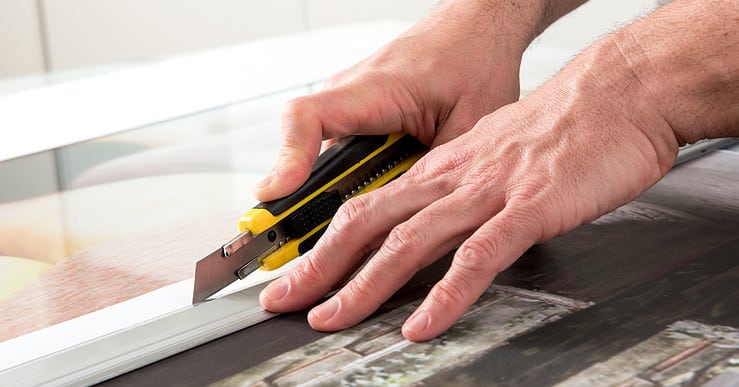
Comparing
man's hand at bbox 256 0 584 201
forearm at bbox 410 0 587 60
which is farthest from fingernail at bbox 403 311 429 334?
forearm at bbox 410 0 587 60

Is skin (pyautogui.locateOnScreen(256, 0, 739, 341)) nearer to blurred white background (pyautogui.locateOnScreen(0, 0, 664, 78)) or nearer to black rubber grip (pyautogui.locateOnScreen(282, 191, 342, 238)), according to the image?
black rubber grip (pyautogui.locateOnScreen(282, 191, 342, 238))

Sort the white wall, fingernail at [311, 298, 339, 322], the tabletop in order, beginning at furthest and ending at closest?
1. the white wall
2. fingernail at [311, 298, 339, 322]
3. the tabletop

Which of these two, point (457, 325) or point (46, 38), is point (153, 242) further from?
point (46, 38)

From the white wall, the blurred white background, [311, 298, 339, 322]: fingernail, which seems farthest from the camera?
the blurred white background

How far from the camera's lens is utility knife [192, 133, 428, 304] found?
0.91 meters

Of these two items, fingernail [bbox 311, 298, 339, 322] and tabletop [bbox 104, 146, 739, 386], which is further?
fingernail [bbox 311, 298, 339, 322]

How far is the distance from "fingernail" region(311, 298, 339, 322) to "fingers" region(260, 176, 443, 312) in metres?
0.04

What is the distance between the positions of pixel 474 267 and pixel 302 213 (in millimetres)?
211

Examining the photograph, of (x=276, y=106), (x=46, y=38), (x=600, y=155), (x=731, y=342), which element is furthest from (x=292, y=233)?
(x=46, y=38)

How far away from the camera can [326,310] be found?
0.84 meters

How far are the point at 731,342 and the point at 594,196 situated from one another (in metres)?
0.19

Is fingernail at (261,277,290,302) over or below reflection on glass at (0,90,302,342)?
below

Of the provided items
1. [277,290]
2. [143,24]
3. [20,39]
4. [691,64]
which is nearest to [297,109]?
[277,290]

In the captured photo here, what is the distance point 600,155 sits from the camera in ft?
2.98
